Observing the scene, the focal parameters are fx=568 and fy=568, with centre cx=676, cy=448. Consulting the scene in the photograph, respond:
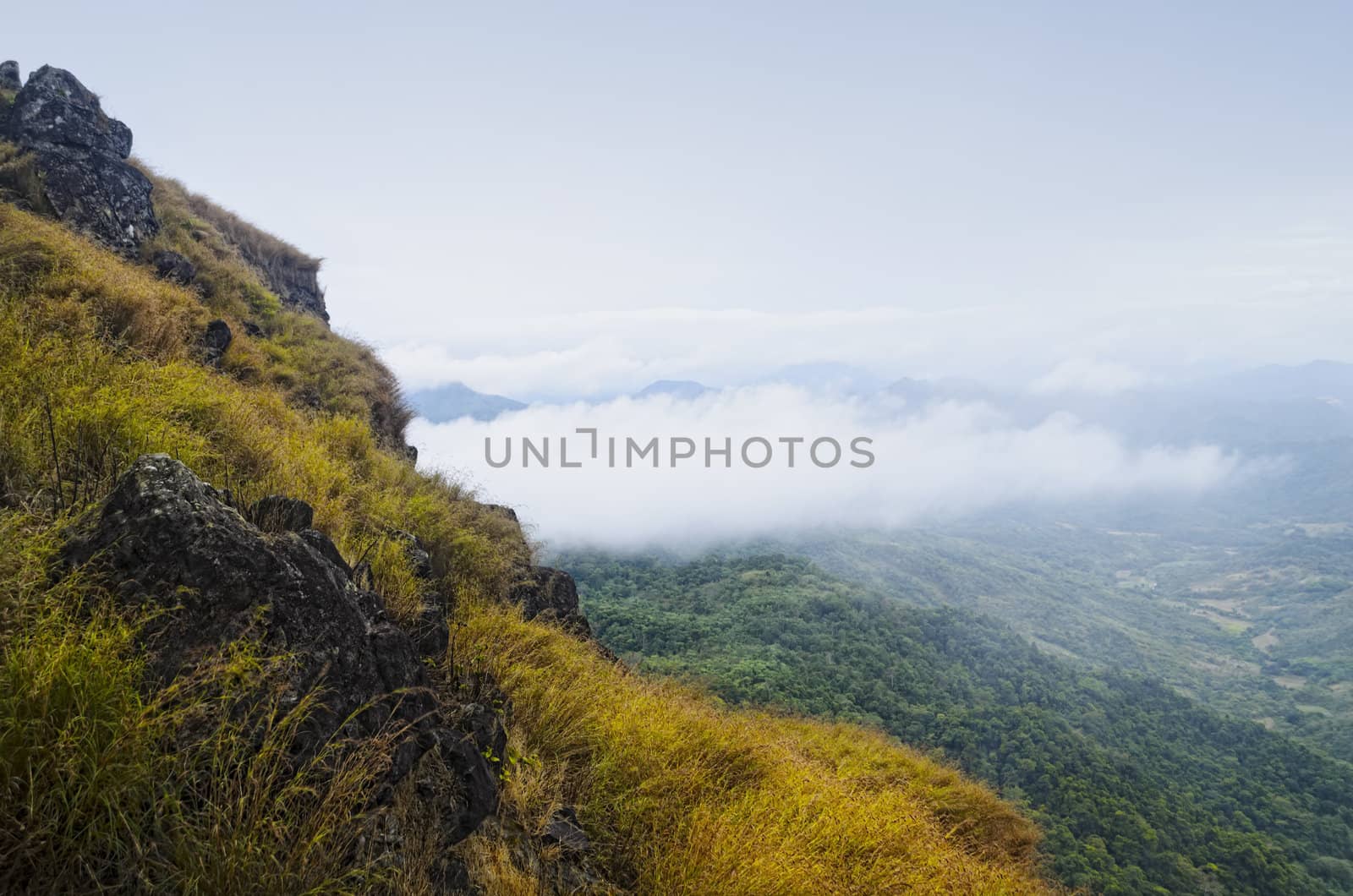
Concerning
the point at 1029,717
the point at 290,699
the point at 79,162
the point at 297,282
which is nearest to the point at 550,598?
the point at 290,699

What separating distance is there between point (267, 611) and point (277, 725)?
53 cm

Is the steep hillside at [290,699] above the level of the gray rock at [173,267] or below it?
below

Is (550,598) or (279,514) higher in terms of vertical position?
(279,514)

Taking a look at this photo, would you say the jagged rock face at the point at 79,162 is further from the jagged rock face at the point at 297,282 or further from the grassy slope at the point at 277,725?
the jagged rock face at the point at 297,282

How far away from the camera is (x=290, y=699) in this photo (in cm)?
231

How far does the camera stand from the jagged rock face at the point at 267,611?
2332 millimetres

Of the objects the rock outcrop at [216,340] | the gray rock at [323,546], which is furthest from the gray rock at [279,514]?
the rock outcrop at [216,340]

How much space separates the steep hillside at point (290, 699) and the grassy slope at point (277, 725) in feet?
0.06

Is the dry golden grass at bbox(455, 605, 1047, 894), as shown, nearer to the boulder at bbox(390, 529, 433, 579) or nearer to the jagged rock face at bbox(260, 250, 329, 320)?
the boulder at bbox(390, 529, 433, 579)

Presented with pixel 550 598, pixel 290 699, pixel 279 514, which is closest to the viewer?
pixel 290 699

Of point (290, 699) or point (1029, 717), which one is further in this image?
point (1029, 717)

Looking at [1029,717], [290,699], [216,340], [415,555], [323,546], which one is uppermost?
[216,340]

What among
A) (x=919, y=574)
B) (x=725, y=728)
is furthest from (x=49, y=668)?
(x=919, y=574)

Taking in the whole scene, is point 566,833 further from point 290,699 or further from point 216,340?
point 216,340
